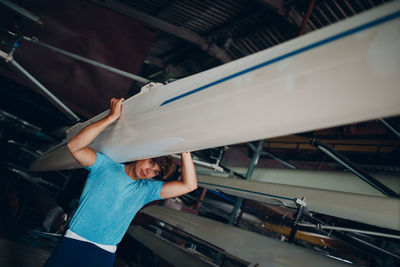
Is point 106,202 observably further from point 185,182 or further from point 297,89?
point 297,89

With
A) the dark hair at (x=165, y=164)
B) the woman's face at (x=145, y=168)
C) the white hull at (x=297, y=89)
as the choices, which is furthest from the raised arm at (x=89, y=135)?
the dark hair at (x=165, y=164)

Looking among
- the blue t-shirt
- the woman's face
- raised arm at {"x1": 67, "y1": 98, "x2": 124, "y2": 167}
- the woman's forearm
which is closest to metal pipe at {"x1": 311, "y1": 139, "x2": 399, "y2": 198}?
the woman's forearm

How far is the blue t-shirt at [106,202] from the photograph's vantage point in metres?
1.73

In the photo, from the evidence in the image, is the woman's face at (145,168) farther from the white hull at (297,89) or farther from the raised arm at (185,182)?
the white hull at (297,89)

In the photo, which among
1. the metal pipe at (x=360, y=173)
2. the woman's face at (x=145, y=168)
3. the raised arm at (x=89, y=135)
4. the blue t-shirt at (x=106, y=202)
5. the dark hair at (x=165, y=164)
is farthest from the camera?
the metal pipe at (x=360, y=173)

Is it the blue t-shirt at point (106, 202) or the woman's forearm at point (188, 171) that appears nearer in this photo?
the blue t-shirt at point (106, 202)

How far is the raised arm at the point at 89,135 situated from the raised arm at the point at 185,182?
0.62m

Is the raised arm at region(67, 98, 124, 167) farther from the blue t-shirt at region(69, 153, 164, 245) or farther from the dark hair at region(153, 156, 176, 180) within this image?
the dark hair at region(153, 156, 176, 180)

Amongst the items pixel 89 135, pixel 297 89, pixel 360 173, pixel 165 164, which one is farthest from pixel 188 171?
pixel 360 173

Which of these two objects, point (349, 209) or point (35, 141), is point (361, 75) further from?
point (35, 141)

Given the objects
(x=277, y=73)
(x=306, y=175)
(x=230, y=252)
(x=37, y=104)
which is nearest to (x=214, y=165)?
(x=230, y=252)

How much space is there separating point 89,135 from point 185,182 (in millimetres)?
799

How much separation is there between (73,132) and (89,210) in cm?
99

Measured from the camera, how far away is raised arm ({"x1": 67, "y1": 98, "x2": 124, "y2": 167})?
61.6 inches
